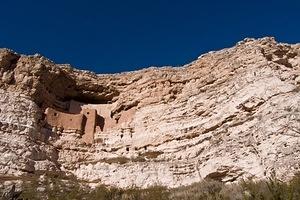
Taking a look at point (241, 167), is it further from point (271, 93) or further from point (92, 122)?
point (92, 122)

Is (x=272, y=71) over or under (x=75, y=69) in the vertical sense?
under

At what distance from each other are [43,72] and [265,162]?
13678mm

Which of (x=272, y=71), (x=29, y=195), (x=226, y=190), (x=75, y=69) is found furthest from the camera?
(x=75, y=69)

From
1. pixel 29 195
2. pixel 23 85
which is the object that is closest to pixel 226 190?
pixel 29 195

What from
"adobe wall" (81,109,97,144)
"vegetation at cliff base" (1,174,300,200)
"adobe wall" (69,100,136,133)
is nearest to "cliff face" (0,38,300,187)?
"adobe wall" (69,100,136,133)

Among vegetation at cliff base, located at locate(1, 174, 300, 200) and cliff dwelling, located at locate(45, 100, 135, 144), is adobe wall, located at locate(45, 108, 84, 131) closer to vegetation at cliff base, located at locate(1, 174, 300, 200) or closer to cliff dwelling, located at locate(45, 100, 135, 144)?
cliff dwelling, located at locate(45, 100, 135, 144)

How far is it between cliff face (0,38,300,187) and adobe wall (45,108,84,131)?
37 centimetres

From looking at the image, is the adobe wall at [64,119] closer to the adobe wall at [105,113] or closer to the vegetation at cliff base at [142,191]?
the adobe wall at [105,113]

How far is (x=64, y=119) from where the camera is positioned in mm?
24766

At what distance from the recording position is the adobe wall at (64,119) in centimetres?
2433

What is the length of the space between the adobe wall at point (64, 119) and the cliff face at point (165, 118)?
368 mm

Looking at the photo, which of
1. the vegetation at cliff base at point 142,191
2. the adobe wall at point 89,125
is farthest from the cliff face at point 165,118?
the vegetation at cliff base at point 142,191

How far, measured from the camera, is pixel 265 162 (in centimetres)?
1694

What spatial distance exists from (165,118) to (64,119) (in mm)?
5538
